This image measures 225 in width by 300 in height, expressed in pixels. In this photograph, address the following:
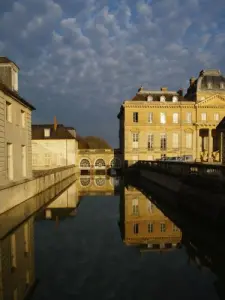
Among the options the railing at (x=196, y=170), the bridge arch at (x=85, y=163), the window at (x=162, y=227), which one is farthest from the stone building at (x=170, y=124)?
the window at (x=162, y=227)

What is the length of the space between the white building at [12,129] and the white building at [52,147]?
23742mm

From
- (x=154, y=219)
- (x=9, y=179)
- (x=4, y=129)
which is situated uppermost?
(x=4, y=129)

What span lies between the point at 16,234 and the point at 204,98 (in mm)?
42154

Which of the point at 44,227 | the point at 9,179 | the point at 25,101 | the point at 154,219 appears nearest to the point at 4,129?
the point at 9,179

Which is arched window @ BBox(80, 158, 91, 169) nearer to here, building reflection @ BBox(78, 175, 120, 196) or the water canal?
building reflection @ BBox(78, 175, 120, 196)

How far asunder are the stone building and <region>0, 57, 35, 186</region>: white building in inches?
1053

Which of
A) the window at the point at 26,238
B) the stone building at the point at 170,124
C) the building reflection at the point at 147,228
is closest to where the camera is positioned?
the window at the point at 26,238

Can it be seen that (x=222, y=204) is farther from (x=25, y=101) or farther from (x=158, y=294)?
(x=25, y=101)

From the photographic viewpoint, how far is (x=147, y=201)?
2019cm

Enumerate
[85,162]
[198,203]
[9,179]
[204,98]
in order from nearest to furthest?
1. [198,203]
2. [9,179]
3. [204,98]
4. [85,162]

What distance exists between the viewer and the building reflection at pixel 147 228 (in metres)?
10.9

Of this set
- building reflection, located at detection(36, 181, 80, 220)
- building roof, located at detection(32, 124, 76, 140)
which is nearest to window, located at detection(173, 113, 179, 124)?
building roof, located at detection(32, 124, 76, 140)

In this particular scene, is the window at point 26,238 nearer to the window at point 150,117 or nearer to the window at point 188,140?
the window at point 150,117

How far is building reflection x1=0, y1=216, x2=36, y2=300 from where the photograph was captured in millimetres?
6711
